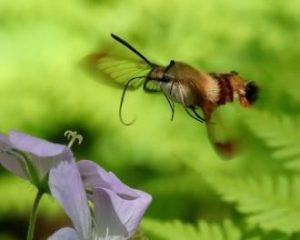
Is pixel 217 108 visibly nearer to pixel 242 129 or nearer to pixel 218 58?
pixel 242 129

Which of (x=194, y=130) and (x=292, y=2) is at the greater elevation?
(x=292, y=2)

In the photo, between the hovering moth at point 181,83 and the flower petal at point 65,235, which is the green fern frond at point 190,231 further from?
the flower petal at point 65,235

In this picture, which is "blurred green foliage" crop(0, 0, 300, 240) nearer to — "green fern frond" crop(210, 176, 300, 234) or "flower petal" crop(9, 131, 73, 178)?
"green fern frond" crop(210, 176, 300, 234)

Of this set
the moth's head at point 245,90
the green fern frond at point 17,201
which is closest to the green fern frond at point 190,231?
the moth's head at point 245,90

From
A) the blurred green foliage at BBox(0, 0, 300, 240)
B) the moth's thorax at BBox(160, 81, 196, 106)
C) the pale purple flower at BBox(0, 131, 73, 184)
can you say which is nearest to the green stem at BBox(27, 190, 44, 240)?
the pale purple flower at BBox(0, 131, 73, 184)

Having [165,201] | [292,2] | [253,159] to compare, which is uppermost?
[292,2]

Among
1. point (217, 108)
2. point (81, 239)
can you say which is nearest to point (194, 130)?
point (217, 108)
